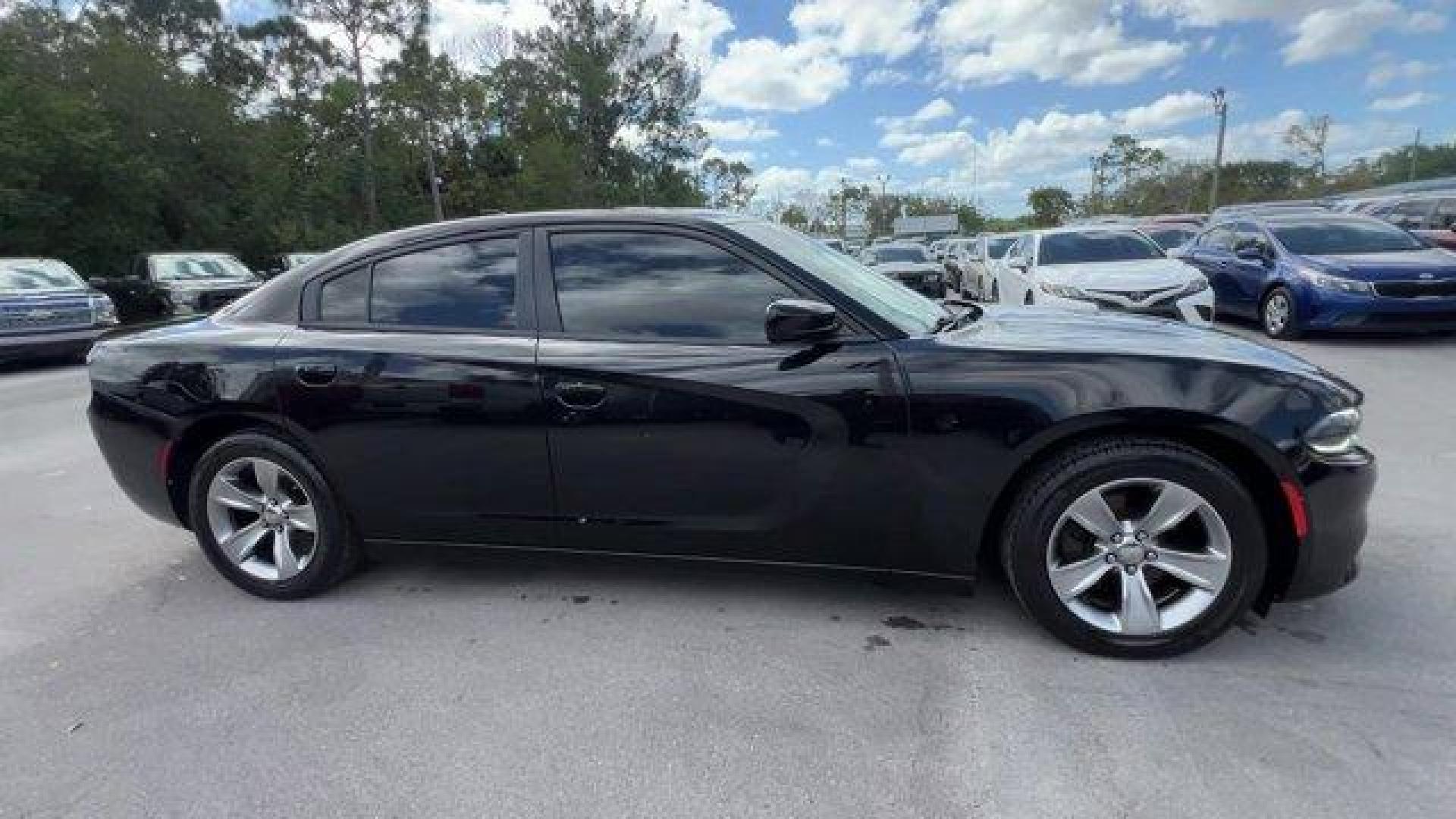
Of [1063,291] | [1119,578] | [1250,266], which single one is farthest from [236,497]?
[1250,266]

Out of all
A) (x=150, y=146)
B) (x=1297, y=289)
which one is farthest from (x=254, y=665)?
(x=150, y=146)

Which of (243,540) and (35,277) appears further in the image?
(35,277)

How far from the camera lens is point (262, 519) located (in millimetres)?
3492

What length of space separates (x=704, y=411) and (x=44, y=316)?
1227 cm

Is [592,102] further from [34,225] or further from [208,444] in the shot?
[208,444]

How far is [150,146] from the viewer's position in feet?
76.8

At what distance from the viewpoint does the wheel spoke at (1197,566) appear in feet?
8.77

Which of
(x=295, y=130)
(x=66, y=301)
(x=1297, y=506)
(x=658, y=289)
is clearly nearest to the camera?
(x=1297, y=506)

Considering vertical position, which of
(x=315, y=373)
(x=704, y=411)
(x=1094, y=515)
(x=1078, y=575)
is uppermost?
(x=315, y=373)

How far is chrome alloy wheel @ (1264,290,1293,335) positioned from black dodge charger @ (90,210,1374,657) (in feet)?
24.9

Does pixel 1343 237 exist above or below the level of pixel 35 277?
below

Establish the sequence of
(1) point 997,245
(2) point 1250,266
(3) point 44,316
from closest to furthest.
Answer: (2) point 1250,266, (3) point 44,316, (1) point 997,245

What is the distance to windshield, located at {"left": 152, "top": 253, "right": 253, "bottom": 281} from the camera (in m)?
15.2

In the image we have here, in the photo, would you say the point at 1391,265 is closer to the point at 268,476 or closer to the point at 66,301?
the point at 268,476
